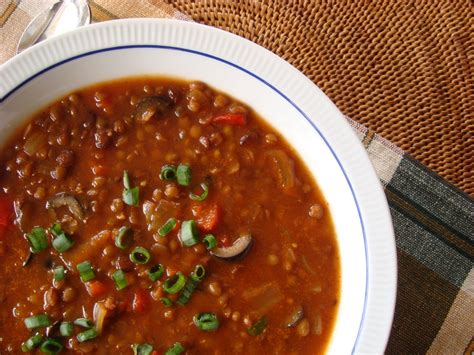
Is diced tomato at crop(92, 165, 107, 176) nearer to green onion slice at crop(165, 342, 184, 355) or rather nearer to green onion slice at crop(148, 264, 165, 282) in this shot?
green onion slice at crop(148, 264, 165, 282)

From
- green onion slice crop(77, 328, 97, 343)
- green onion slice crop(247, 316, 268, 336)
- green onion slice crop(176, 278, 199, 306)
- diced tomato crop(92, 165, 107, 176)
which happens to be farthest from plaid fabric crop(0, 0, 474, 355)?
green onion slice crop(77, 328, 97, 343)

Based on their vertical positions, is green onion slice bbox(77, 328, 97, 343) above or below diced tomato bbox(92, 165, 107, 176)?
below

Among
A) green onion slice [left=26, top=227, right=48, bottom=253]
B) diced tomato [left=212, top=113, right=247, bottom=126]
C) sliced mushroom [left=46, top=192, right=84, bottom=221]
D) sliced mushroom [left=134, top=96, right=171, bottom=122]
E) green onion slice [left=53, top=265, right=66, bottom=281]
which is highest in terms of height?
sliced mushroom [left=134, top=96, right=171, bottom=122]

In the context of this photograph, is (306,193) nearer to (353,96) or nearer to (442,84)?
(353,96)

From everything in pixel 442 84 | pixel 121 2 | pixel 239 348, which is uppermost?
pixel 121 2

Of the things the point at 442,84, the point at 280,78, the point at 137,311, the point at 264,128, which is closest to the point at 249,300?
the point at 137,311

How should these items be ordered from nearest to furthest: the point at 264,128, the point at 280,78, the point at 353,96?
the point at 280,78 → the point at 264,128 → the point at 353,96

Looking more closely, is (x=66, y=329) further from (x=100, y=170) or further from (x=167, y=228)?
(x=100, y=170)
